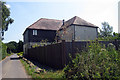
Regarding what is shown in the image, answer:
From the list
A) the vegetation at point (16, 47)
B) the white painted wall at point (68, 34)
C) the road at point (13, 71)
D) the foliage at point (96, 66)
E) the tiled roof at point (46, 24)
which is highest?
the tiled roof at point (46, 24)

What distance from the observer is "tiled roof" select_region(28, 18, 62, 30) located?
82.3 feet

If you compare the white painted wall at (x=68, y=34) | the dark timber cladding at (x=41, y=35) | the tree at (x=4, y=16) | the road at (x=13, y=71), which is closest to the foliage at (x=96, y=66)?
the road at (x=13, y=71)

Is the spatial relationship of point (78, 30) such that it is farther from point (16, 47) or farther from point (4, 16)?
point (16, 47)

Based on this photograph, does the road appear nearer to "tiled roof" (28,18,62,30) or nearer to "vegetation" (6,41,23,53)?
"tiled roof" (28,18,62,30)

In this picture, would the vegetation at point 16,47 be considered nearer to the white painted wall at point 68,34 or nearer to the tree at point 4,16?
the tree at point 4,16

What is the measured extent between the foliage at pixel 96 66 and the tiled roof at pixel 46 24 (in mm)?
20616

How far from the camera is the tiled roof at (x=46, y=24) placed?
2508cm

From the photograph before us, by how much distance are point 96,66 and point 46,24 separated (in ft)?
75.7

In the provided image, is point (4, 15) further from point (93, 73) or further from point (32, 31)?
point (93, 73)

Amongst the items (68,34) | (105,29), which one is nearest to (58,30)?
(68,34)

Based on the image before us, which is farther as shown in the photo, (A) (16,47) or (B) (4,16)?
(A) (16,47)

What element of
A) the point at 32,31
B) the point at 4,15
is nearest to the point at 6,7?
the point at 4,15

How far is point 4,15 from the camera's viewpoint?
28094 mm

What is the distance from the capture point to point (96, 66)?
447 centimetres
